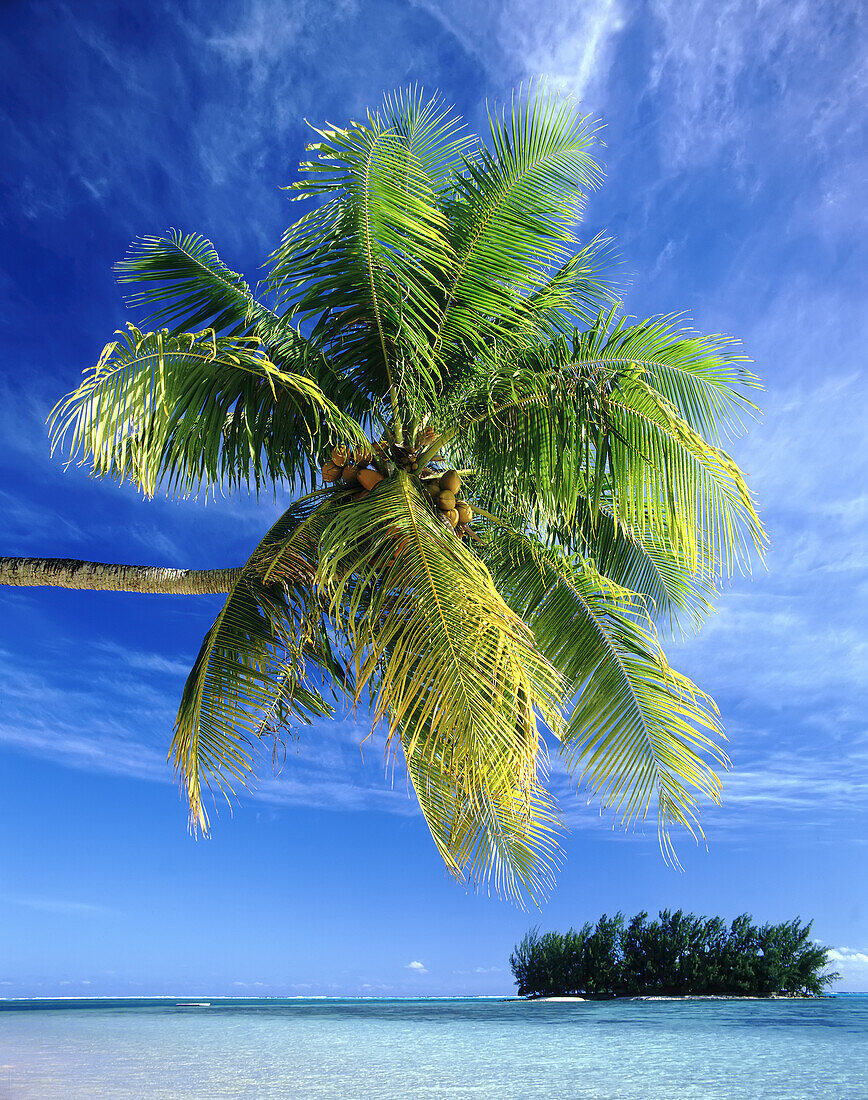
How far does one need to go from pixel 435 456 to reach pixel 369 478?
836 millimetres

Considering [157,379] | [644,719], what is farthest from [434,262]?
[644,719]

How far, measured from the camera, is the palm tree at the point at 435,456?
5164 millimetres

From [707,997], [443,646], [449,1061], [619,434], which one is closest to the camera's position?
[443,646]

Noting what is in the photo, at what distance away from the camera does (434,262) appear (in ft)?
19.5

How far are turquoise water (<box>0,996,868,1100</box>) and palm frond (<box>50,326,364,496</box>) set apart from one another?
1064 cm

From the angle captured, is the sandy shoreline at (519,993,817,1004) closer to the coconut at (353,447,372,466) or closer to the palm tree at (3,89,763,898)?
the palm tree at (3,89,763,898)

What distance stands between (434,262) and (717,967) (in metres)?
49.3

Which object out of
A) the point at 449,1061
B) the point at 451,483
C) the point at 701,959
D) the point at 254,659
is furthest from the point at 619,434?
the point at 701,959

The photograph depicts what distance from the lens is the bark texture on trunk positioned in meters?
6.02

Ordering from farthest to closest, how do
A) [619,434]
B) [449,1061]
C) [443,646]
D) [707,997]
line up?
[707,997] → [449,1061] → [619,434] → [443,646]

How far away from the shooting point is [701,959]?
46.1 metres

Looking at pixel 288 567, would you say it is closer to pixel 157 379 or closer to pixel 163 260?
pixel 157 379

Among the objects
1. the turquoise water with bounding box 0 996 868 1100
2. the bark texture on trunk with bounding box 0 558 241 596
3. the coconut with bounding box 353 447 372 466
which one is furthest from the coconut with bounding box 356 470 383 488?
the turquoise water with bounding box 0 996 868 1100

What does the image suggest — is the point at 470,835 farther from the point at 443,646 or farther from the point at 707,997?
the point at 707,997
